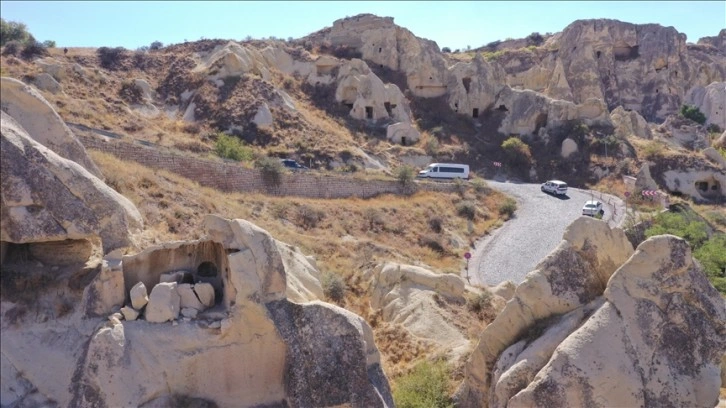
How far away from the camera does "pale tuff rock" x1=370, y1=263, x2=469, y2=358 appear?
1396 centimetres

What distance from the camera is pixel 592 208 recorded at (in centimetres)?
2720

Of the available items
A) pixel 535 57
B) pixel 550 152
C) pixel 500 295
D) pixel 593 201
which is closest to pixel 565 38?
pixel 535 57

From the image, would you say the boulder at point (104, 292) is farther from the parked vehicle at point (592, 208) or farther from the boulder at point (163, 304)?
the parked vehicle at point (592, 208)

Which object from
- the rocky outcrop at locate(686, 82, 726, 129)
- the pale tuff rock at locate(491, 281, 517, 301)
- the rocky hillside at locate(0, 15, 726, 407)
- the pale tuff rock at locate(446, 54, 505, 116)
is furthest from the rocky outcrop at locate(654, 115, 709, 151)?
the pale tuff rock at locate(491, 281, 517, 301)

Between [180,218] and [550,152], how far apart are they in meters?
27.6

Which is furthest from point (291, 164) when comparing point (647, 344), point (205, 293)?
point (647, 344)

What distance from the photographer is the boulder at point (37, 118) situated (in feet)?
33.2

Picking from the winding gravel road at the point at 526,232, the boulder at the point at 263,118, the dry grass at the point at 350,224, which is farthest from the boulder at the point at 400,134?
the dry grass at the point at 350,224

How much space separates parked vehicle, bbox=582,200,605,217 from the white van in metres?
7.22

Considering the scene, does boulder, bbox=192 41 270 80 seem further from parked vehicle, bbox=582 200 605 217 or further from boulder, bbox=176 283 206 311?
boulder, bbox=176 283 206 311

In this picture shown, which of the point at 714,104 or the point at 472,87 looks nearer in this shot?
the point at 472,87

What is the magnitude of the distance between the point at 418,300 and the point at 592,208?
14.7 m

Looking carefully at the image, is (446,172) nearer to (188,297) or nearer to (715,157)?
(715,157)

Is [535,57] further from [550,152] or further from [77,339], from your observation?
[77,339]
